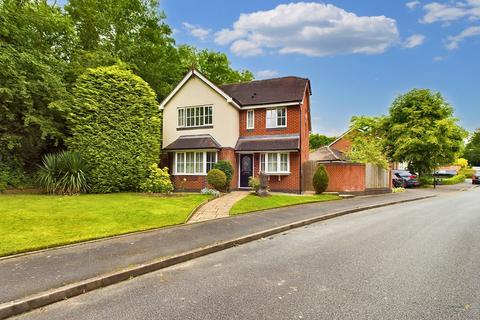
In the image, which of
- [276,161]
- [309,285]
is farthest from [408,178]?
[309,285]

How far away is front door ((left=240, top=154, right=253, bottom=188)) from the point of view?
2238cm

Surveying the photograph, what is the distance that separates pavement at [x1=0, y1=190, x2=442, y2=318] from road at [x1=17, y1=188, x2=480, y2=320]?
49 cm

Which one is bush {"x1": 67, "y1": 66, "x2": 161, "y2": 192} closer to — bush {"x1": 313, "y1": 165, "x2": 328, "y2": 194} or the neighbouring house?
bush {"x1": 313, "y1": 165, "x2": 328, "y2": 194}

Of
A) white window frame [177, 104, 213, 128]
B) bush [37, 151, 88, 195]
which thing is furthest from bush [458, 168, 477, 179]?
bush [37, 151, 88, 195]

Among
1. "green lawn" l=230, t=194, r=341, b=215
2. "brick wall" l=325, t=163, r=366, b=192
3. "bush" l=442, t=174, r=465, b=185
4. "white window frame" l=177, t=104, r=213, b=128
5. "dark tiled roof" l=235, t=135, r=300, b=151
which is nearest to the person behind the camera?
"green lawn" l=230, t=194, r=341, b=215

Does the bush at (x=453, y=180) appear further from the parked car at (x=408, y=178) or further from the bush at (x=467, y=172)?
the bush at (x=467, y=172)

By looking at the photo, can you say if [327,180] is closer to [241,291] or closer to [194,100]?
[194,100]

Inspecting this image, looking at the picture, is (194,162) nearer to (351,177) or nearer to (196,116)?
(196,116)

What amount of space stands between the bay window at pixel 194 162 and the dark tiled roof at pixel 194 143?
0.67 meters

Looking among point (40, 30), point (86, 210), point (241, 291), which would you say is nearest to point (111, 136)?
point (86, 210)

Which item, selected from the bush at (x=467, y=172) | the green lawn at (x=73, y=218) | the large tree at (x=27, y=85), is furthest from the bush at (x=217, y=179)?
the bush at (x=467, y=172)

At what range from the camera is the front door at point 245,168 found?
2238cm

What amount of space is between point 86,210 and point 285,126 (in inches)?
565

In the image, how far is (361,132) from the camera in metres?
38.4
